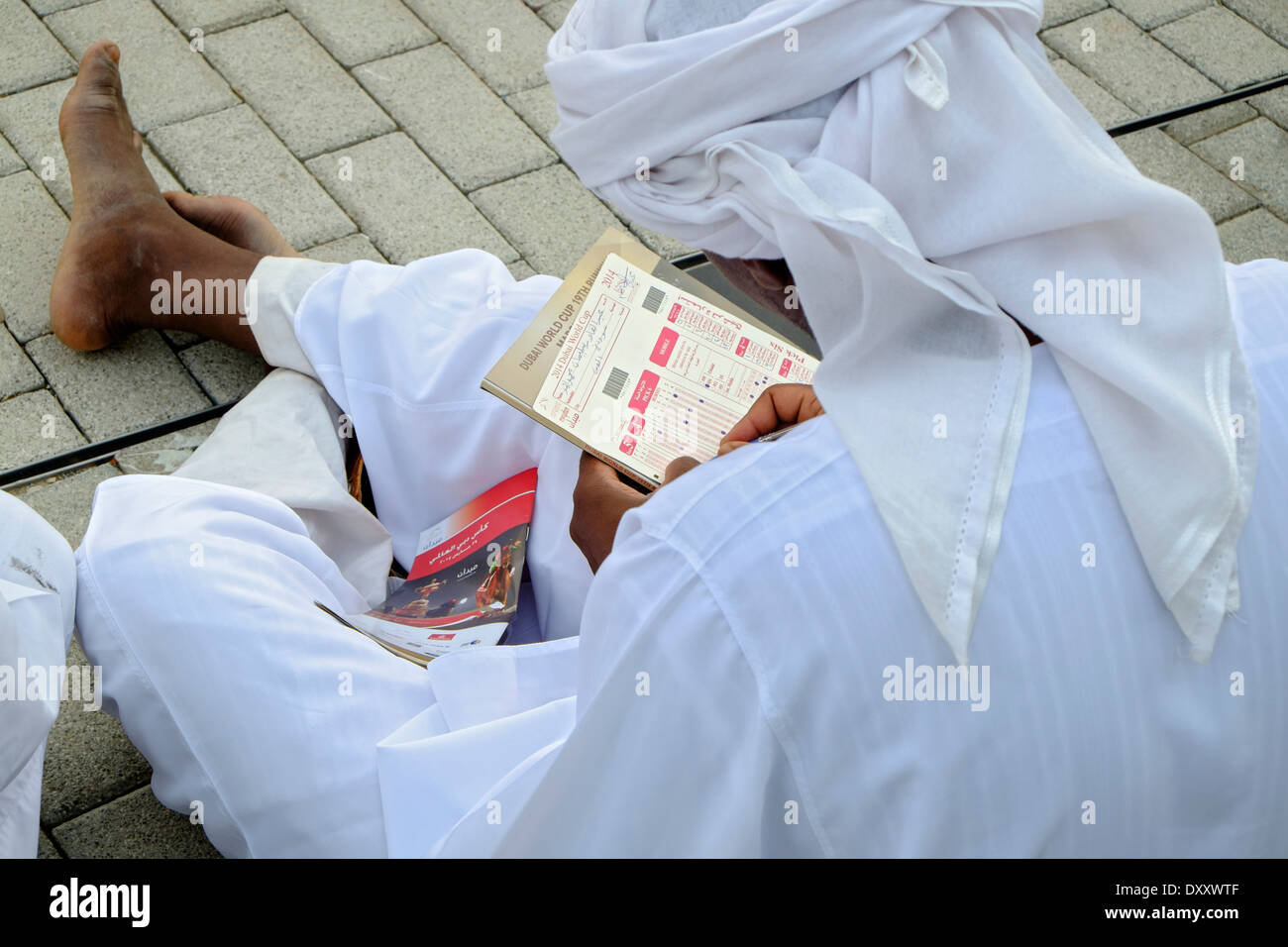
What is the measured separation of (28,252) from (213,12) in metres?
0.85

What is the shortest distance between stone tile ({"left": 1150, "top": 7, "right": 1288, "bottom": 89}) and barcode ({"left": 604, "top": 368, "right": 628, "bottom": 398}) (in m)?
2.13

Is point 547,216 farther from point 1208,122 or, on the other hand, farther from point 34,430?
point 1208,122

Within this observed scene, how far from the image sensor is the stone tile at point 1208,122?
2871mm

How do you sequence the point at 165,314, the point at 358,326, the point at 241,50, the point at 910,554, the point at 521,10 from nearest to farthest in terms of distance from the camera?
the point at 910,554, the point at 358,326, the point at 165,314, the point at 241,50, the point at 521,10

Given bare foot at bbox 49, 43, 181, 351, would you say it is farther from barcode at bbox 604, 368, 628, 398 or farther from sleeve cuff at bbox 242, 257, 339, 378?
barcode at bbox 604, 368, 628, 398

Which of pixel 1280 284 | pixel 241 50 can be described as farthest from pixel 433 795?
pixel 241 50

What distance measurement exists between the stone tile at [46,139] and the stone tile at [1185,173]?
82.6 inches

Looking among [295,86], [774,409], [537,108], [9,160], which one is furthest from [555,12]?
[774,409]

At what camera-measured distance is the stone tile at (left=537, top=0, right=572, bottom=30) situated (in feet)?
9.67
